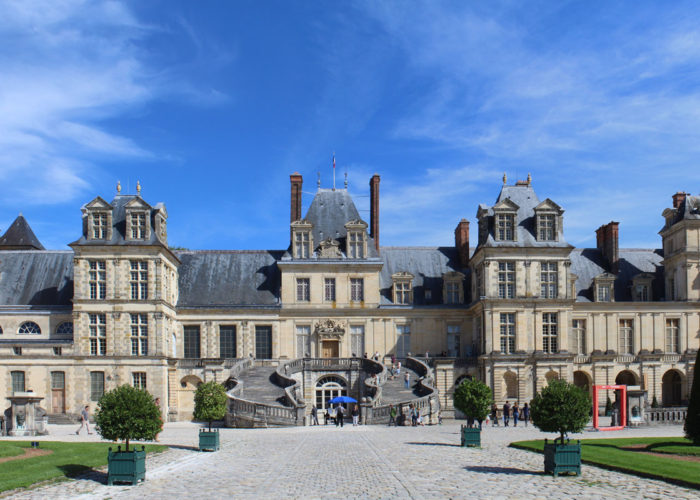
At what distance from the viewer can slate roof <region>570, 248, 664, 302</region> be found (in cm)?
5531

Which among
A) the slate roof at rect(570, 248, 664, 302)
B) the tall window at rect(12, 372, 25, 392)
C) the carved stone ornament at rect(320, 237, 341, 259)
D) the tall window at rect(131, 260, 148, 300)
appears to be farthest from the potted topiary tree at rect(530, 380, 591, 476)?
the tall window at rect(12, 372, 25, 392)

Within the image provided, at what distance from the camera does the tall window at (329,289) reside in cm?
5334

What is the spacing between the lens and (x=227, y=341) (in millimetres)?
52812

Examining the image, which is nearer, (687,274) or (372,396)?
(372,396)

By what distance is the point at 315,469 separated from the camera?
22438 millimetres

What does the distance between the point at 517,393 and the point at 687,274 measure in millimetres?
14187

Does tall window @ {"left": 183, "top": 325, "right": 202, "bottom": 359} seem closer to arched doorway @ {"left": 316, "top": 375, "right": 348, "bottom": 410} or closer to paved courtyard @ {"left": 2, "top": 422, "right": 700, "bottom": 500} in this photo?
arched doorway @ {"left": 316, "top": 375, "right": 348, "bottom": 410}

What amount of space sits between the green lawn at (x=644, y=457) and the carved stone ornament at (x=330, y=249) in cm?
2558

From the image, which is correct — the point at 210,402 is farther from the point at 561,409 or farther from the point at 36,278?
the point at 36,278

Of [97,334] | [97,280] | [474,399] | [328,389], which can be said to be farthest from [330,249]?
[474,399]

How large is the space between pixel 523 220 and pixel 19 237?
38799 millimetres

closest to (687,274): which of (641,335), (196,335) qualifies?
(641,335)

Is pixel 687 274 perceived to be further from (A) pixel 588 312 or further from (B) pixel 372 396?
(B) pixel 372 396

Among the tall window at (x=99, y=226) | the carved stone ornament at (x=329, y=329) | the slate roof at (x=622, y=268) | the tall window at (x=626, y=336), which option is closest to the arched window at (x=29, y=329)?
the tall window at (x=99, y=226)
